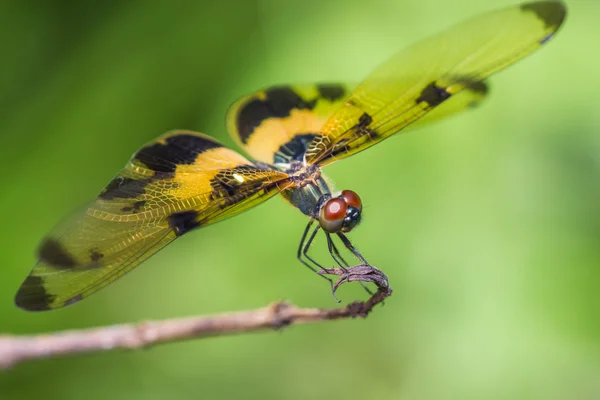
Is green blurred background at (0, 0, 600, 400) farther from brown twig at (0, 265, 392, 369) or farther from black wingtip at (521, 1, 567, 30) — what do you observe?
brown twig at (0, 265, 392, 369)

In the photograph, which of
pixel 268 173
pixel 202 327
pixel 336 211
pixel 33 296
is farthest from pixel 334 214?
pixel 33 296

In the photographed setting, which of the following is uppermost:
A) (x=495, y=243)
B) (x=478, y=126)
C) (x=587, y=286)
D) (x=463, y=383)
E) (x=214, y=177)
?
(x=478, y=126)

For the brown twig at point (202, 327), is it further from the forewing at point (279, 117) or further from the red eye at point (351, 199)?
the forewing at point (279, 117)

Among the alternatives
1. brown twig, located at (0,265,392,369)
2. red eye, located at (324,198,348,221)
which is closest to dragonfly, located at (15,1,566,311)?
red eye, located at (324,198,348,221)

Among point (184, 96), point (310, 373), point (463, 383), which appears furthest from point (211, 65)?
point (463, 383)

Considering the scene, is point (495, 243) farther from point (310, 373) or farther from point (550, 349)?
point (310, 373)
